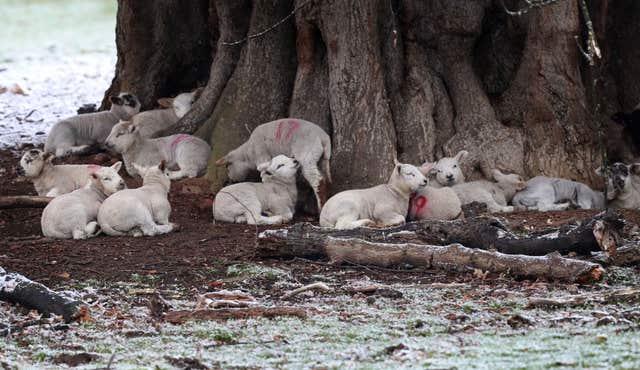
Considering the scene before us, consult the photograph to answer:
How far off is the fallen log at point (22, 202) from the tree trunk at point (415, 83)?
234cm

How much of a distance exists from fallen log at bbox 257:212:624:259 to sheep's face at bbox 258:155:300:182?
280cm

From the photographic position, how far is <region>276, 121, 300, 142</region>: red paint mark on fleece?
13.5 metres

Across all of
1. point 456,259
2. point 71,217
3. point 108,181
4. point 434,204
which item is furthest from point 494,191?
point 71,217

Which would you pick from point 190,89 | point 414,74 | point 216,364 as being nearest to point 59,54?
point 190,89

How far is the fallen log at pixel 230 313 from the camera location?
7.99 m

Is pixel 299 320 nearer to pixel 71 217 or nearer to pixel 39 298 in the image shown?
pixel 39 298

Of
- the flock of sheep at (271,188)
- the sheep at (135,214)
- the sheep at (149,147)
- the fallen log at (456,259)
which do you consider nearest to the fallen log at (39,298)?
the fallen log at (456,259)

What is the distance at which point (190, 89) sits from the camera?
17.8m

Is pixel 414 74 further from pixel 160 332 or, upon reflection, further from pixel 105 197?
pixel 160 332

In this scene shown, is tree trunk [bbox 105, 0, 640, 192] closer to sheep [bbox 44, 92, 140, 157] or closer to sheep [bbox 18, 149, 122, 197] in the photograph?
sheep [bbox 18, 149, 122, 197]

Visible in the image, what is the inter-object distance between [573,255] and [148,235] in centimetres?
451

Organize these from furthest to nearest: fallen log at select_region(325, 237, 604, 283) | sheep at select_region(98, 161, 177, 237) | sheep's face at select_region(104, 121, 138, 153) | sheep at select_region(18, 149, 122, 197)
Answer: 1. sheep's face at select_region(104, 121, 138, 153)
2. sheep at select_region(18, 149, 122, 197)
3. sheep at select_region(98, 161, 177, 237)
4. fallen log at select_region(325, 237, 604, 283)

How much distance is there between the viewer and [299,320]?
26.0 feet

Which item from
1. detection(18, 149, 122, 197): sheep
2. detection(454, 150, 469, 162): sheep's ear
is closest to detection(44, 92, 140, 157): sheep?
detection(18, 149, 122, 197): sheep
